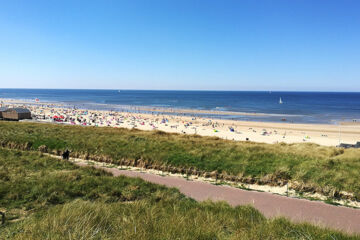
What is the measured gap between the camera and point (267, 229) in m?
4.51

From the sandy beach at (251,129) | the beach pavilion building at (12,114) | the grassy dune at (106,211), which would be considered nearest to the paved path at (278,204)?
the grassy dune at (106,211)

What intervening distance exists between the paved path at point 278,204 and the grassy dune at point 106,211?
1.63m

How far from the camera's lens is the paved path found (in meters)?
7.43

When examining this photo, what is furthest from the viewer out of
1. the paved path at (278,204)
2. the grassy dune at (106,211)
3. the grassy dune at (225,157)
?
the grassy dune at (225,157)

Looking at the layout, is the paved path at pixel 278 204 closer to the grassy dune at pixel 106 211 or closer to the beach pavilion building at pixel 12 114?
the grassy dune at pixel 106 211

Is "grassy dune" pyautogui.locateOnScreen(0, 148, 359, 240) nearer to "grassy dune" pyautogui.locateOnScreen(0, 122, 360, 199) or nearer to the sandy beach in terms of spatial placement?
"grassy dune" pyautogui.locateOnScreen(0, 122, 360, 199)

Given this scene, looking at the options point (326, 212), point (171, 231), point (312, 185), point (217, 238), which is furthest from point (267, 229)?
point (312, 185)

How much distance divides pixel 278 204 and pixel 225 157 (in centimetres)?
573

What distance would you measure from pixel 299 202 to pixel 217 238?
22.0ft

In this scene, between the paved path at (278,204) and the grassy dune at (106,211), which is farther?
the paved path at (278,204)

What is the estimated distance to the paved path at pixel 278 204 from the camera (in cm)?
743

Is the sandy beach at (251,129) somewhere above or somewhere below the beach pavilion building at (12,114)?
below

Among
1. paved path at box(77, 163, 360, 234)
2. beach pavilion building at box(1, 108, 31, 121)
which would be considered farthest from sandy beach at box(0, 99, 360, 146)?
paved path at box(77, 163, 360, 234)

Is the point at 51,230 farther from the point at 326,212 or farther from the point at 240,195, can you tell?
the point at 326,212
